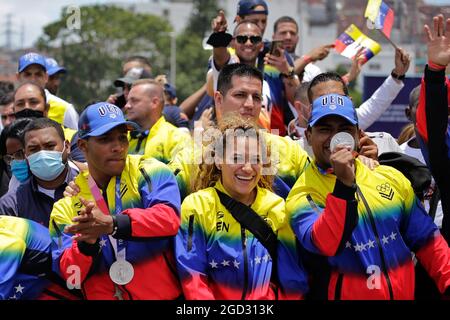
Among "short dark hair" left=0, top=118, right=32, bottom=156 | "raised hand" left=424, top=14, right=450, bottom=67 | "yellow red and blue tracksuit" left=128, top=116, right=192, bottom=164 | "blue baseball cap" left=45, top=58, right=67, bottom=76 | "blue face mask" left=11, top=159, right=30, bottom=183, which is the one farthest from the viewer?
"blue baseball cap" left=45, top=58, right=67, bottom=76

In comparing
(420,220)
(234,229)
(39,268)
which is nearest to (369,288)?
(420,220)

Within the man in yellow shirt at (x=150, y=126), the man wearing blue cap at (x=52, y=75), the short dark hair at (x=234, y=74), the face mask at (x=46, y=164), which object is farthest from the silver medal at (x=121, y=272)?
the man wearing blue cap at (x=52, y=75)

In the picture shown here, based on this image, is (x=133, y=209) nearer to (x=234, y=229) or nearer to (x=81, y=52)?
(x=234, y=229)

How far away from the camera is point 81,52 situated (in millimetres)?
48812

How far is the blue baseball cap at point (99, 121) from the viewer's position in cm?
528

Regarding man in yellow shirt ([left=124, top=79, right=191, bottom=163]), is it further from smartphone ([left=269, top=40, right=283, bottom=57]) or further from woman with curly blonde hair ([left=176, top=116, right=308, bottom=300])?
woman with curly blonde hair ([left=176, top=116, right=308, bottom=300])

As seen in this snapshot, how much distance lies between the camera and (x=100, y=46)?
2105 inches

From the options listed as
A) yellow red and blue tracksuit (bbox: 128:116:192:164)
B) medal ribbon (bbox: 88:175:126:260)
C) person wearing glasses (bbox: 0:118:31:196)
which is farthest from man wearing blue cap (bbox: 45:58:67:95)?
medal ribbon (bbox: 88:175:126:260)

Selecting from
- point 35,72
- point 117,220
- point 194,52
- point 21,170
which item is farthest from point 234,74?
point 194,52

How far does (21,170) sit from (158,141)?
1.53m

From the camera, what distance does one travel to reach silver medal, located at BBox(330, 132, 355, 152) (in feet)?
15.9

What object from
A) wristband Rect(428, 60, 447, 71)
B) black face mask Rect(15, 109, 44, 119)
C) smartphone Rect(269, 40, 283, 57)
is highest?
Result: smartphone Rect(269, 40, 283, 57)

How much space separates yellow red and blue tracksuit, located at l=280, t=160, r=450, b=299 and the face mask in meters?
1.94

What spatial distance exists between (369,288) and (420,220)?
1.83 feet
